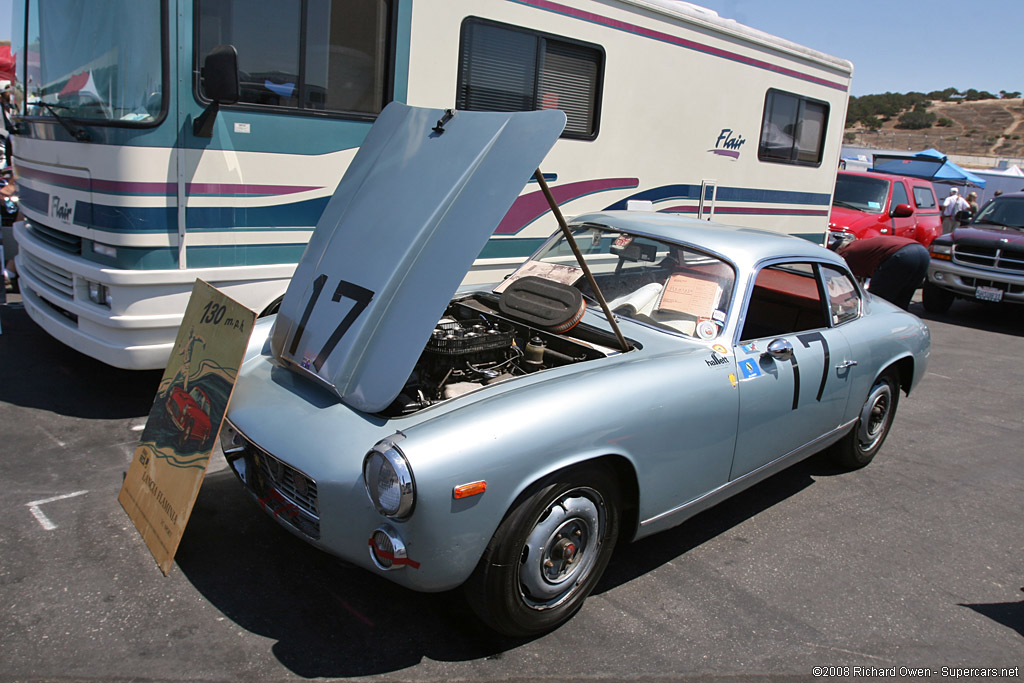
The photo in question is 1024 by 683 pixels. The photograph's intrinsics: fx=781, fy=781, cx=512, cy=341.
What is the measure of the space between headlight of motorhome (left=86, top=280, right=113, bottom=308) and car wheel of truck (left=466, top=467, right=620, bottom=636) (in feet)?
10.6

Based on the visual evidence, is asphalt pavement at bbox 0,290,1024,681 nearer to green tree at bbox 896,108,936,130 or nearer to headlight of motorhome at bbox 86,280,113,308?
headlight of motorhome at bbox 86,280,113,308

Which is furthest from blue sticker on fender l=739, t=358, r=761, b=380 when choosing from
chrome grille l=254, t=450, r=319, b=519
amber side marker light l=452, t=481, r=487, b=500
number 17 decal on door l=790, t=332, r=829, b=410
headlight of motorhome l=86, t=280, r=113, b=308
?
headlight of motorhome l=86, t=280, r=113, b=308

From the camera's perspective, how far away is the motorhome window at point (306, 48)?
4719 millimetres

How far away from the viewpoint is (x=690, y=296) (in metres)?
3.89

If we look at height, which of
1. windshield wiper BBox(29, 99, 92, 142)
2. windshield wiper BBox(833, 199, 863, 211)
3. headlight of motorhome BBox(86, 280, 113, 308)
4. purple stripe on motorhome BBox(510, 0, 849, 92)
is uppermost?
purple stripe on motorhome BBox(510, 0, 849, 92)

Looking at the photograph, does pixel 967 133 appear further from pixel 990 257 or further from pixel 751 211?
pixel 751 211

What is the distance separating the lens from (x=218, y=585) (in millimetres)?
3234

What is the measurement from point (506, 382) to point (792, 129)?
7127 millimetres

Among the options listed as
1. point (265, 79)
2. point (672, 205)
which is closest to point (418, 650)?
point (265, 79)

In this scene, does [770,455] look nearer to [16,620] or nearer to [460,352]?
[460,352]

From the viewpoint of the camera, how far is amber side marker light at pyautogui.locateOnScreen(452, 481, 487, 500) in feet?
8.55

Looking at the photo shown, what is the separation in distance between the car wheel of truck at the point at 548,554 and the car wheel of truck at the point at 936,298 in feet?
32.7

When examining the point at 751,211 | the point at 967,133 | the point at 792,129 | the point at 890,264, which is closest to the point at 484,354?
the point at 751,211

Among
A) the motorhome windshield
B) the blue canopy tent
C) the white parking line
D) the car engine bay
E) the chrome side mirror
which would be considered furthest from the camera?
the blue canopy tent
